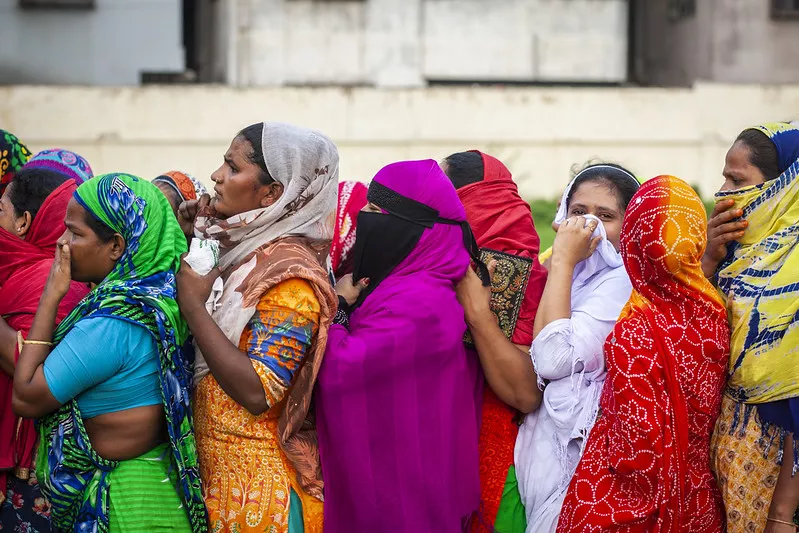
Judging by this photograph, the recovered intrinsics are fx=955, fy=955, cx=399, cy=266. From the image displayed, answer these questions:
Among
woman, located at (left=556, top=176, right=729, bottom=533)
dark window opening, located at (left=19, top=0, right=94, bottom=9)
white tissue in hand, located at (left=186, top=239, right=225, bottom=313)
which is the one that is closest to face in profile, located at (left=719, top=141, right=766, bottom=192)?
woman, located at (left=556, top=176, right=729, bottom=533)

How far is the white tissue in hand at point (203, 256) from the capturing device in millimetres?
3158

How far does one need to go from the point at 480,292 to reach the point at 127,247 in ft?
3.87

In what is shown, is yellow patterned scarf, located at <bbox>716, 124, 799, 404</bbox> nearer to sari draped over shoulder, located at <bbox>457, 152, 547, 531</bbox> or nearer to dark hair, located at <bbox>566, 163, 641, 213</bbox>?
Result: dark hair, located at <bbox>566, 163, 641, 213</bbox>

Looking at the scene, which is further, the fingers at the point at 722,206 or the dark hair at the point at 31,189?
the dark hair at the point at 31,189

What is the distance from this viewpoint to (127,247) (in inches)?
120

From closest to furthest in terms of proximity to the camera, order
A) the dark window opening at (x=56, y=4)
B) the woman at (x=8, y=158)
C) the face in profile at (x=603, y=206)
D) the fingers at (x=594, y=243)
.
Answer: the fingers at (x=594, y=243) < the face in profile at (x=603, y=206) < the woman at (x=8, y=158) < the dark window opening at (x=56, y=4)

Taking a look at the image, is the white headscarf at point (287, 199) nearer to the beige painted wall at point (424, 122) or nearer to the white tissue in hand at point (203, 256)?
the white tissue in hand at point (203, 256)

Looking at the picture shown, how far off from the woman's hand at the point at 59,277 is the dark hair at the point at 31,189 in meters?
0.71

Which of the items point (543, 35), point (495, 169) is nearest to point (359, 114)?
point (543, 35)

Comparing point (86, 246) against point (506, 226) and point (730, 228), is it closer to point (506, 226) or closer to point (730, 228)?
point (506, 226)

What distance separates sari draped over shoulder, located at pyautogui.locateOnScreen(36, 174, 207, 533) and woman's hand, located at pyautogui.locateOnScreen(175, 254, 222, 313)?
0.10 ft

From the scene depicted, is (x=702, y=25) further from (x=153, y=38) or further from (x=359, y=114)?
(x=153, y=38)

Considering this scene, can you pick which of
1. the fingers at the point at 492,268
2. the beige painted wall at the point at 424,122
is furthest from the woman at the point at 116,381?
the beige painted wall at the point at 424,122

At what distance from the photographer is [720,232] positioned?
333cm
